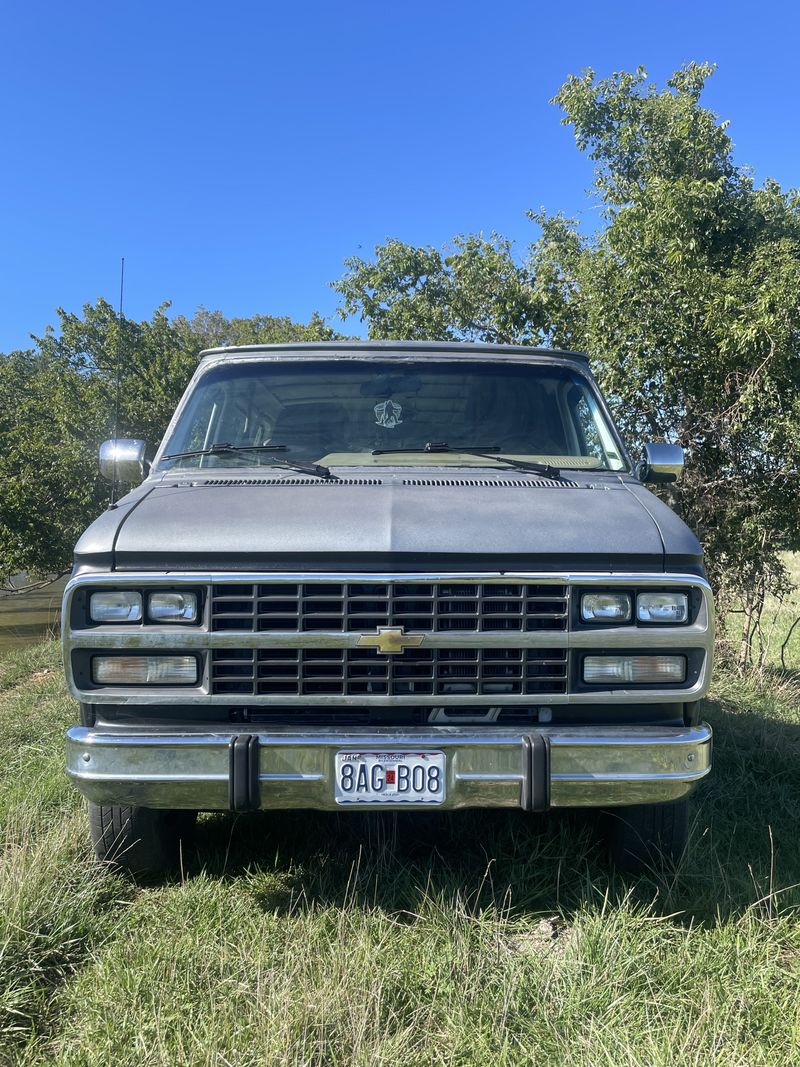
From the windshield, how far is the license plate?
149 cm

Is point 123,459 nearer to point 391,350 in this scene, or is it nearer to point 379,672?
point 391,350

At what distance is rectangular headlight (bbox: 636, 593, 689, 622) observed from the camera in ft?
8.46

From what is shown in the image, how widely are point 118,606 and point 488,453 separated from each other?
169 cm

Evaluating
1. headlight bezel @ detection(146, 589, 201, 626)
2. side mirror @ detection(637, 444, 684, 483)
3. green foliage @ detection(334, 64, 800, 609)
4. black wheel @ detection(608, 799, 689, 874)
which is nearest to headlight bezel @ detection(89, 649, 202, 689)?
headlight bezel @ detection(146, 589, 201, 626)

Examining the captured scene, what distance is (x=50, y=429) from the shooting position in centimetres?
1578

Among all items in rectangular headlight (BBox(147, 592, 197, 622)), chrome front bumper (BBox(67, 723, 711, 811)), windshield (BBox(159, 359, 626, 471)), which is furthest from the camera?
windshield (BBox(159, 359, 626, 471))

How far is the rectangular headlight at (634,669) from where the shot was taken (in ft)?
8.47

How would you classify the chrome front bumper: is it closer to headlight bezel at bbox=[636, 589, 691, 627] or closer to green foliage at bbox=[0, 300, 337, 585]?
headlight bezel at bbox=[636, 589, 691, 627]

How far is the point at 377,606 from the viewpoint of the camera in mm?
2527

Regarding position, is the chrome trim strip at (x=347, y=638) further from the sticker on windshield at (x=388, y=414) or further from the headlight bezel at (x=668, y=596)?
the sticker on windshield at (x=388, y=414)

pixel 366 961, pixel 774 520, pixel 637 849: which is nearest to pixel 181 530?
pixel 366 961

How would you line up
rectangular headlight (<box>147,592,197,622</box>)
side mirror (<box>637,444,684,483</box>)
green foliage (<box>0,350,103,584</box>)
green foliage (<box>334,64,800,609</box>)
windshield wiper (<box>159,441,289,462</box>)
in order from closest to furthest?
rectangular headlight (<box>147,592,197,622</box>) → windshield wiper (<box>159,441,289,462</box>) → side mirror (<box>637,444,684,483</box>) → green foliage (<box>334,64,800,609</box>) → green foliage (<box>0,350,103,584</box>)

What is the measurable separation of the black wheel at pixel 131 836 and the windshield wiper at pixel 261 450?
4.60 ft

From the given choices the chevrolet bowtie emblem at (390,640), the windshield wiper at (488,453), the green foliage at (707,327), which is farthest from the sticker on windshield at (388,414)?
the green foliage at (707,327)
